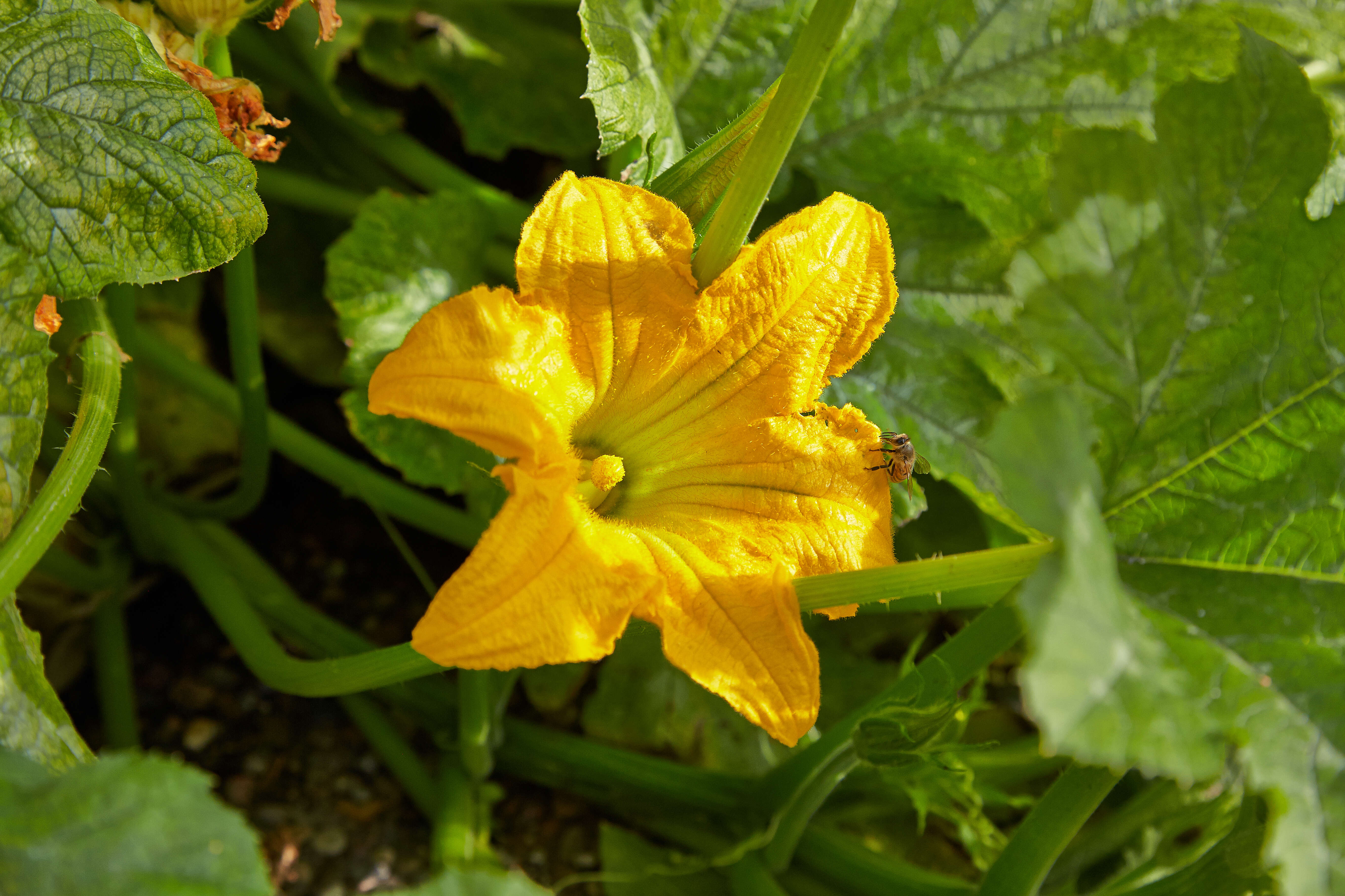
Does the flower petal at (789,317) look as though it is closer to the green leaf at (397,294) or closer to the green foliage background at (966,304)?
the green foliage background at (966,304)

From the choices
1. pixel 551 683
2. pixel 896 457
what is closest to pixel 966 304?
pixel 896 457

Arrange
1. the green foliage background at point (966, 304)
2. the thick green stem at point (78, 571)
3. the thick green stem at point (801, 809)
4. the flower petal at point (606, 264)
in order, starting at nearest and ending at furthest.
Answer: the green foliage background at point (966, 304) → the flower petal at point (606, 264) → the thick green stem at point (801, 809) → the thick green stem at point (78, 571)

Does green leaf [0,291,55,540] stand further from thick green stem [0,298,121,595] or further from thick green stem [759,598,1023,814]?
thick green stem [759,598,1023,814]

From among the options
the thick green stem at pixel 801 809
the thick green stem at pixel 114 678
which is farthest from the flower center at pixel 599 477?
the thick green stem at pixel 114 678

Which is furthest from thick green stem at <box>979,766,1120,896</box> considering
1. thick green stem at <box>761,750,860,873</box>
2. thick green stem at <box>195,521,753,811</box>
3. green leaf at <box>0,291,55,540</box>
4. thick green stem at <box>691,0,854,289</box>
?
green leaf at <box>0,291,55,540</box>

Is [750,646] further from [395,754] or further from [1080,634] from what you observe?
[395,754]
